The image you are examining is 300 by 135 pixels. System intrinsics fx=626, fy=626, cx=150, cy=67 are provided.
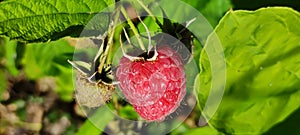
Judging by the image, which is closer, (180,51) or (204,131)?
(180,51)

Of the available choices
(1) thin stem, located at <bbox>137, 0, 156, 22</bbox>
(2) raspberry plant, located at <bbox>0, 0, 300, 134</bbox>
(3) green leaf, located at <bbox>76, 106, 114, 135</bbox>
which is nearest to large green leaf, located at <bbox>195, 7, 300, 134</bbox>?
(2) raspberry plant, located at <bbox>0, 0, 300, 134</bbox>

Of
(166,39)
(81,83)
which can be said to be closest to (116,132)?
(81,83)

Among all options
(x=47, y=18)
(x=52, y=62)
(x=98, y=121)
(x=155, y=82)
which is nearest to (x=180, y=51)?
(x=155, y=82)

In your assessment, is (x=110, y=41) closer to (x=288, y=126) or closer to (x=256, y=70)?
(x=256, y=70)

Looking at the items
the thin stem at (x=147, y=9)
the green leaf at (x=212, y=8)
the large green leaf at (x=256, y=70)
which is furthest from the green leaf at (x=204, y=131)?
the thin stem at (x=147, y=9)

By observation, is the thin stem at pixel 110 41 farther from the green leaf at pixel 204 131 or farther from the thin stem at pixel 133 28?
the green leaf at pixel 204 131

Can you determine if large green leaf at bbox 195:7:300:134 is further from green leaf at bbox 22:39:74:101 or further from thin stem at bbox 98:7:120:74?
green leaf at bbox 22:39:74:101

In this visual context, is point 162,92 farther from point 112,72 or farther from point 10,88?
point 10,88
